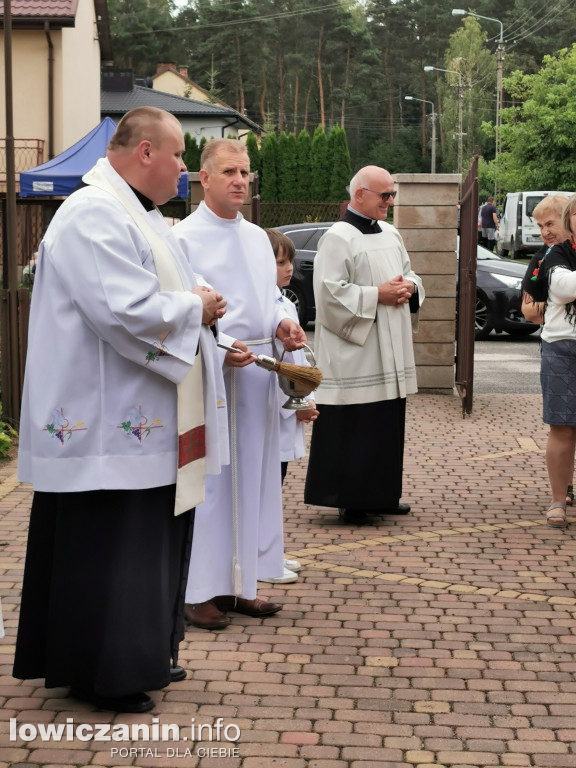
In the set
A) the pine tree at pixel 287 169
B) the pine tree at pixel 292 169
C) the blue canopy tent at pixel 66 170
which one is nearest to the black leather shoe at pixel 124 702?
the blue canopy tent at pixel 66 170

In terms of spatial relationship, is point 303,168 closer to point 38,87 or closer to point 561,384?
point 38,87

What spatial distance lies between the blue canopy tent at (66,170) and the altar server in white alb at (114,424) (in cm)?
1361

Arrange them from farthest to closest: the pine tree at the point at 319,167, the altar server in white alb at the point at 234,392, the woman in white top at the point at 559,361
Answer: the pine tree at the point at 319,167 < the woman in white top at the point at 559,361 < the altar server in white alb at the point at 234,392

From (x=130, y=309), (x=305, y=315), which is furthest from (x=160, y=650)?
(x=305, y=315)

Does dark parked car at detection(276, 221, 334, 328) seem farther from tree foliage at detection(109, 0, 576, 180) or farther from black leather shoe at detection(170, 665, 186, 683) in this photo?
tree foliage at detection(109, 0, 576, 180)

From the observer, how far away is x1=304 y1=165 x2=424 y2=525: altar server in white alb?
7.41 m

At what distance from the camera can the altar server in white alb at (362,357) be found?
7406 mm

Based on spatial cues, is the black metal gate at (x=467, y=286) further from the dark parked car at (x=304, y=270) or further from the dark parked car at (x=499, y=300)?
the dark parked car at (x=304, y=270)

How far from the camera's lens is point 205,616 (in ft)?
18.0

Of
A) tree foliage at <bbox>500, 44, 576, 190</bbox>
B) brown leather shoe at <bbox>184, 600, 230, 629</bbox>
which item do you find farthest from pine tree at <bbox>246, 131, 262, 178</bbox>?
brown leather shoe at <bbox>184, 600, 230, 629</bbox>

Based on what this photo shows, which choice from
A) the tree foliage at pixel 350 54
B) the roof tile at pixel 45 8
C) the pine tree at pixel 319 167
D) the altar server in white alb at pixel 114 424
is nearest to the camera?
the altar server in white alb at pixel 114 424

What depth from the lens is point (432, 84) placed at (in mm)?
95938

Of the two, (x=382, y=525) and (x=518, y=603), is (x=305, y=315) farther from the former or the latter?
(x=518, y=603)

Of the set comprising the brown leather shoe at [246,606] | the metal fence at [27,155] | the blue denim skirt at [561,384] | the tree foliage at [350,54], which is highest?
the tree foliage at [350,54]
